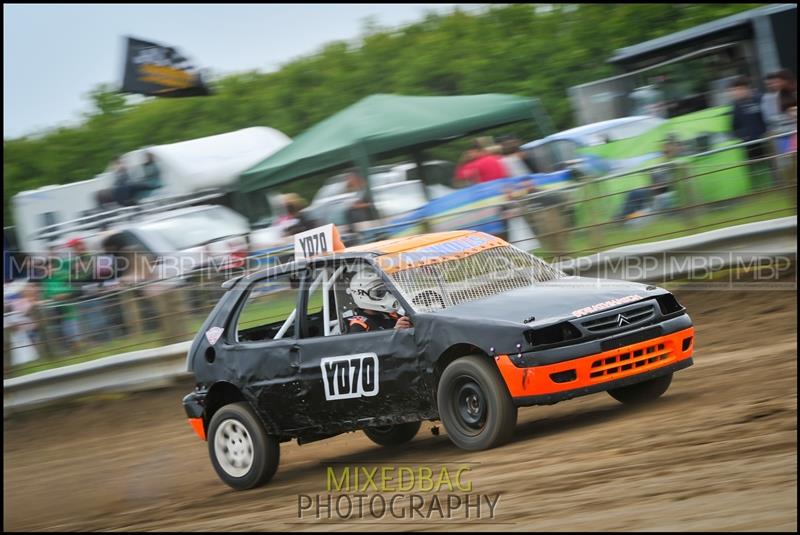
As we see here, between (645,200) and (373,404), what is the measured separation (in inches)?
226

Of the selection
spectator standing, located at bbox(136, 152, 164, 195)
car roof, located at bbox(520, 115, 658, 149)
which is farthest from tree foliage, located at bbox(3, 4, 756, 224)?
car roof, located at bbox(520, 115, 658, 149)

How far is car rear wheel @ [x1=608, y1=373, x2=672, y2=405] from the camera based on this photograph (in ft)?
24.8

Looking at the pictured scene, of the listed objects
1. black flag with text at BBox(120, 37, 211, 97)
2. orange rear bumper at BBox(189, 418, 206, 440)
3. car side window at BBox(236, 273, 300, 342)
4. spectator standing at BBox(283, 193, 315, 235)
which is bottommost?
orange rear bumper at BBox(189, 418, 206, 440)

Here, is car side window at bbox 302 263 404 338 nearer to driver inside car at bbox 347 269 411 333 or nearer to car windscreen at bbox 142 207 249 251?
driver inside car at bbox 347 269 411 333

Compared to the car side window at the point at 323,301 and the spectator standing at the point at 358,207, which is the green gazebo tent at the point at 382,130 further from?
the car side window at the point at 323,301

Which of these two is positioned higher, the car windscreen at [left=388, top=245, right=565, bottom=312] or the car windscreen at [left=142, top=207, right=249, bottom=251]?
the car windscreen at [left=142, top=207, right=249, bottom=251]

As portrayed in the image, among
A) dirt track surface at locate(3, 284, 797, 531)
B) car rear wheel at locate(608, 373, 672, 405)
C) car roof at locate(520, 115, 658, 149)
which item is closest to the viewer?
dirt track surface at locate(3, 284, 797, 531)

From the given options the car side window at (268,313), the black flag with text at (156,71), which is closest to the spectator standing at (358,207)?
the car side window at (268,313)

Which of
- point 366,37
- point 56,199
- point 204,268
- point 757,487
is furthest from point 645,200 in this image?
point 366,37

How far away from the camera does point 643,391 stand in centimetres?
764

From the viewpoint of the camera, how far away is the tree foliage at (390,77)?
28250 mm

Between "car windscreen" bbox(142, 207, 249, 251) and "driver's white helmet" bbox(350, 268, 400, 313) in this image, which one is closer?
"driver's white helmet" bbox(350, 268, 400, 313)

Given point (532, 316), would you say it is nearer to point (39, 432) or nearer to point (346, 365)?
point (346, 365)

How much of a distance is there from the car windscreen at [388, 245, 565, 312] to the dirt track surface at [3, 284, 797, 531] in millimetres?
998
